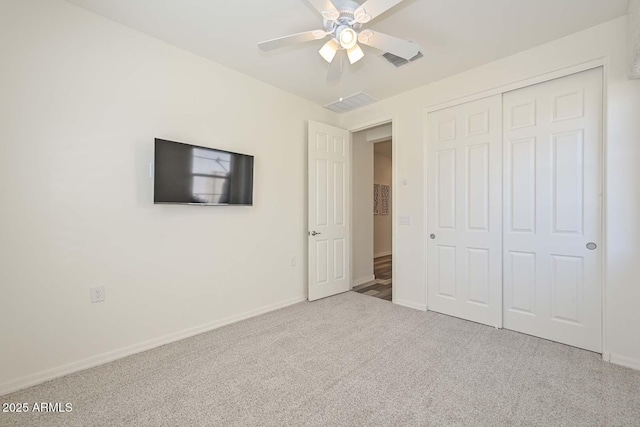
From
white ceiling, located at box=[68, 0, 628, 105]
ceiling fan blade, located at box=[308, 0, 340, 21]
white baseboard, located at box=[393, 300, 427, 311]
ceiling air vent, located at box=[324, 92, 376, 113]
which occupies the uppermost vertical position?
white ceiling, located at box=[68, 0, 628, 105]

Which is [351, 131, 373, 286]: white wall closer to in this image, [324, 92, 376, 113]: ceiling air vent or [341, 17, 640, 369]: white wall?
[324, 92, 376, 113]: ceiling air vent

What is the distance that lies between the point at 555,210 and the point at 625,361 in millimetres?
1231

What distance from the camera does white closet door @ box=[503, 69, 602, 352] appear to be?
2.34 m

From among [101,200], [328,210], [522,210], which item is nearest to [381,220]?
[328,210]

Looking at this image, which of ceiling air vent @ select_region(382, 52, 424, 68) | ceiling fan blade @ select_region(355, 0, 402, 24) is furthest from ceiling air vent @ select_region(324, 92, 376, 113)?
ceiling fan blade @ select_region(355, 0, 402, 24)

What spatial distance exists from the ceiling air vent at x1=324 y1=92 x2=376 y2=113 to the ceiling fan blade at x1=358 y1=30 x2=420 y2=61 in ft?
5.39

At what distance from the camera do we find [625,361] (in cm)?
212

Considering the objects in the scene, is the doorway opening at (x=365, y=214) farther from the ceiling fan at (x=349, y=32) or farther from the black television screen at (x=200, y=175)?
the ceiling fan at (x=349, y=32)

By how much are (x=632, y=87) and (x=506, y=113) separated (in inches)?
33.3

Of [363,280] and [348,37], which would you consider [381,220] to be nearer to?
[363,280]

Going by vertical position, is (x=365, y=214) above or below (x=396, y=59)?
below

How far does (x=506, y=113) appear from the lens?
2.79 meters

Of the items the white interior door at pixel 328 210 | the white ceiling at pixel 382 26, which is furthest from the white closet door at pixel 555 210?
the white interior door at pixel 328 210

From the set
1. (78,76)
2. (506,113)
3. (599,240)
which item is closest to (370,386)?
(599,240)
